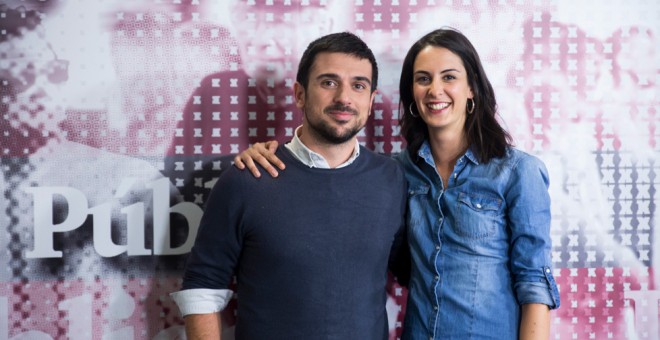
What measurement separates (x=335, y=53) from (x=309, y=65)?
9 cm

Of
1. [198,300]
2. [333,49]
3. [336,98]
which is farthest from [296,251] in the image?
[333,49]

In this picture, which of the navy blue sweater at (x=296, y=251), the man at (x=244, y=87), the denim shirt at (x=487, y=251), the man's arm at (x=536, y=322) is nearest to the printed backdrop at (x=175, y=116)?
the man at (x=244, y=87)

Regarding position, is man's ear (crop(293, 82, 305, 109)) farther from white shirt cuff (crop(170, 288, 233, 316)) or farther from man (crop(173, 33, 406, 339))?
white shirt cuff (crop(170, 288, 233, 316))

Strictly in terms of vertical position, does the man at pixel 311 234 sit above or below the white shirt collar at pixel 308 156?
below

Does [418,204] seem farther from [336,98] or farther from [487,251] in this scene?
[336,98]

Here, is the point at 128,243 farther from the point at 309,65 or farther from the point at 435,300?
the point at 435,300

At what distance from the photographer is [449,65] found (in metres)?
1.57

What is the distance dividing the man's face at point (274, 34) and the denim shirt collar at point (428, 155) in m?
0.55

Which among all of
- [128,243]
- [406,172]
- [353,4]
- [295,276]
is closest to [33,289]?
[128,243]

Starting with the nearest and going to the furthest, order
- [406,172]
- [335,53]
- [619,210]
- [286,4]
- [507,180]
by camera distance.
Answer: [507,180]
[335,53]
[406,172]
[286,4]
[619,210]

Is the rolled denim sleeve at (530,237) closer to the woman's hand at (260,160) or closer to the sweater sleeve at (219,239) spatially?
the woman's hand at (260,160)

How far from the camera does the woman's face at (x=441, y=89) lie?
5.08ft

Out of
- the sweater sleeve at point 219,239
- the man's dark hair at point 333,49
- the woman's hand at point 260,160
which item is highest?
the man's dark hair at point 333,49

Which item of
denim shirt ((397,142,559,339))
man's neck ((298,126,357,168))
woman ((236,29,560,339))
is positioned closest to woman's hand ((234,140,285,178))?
woman ((236,29,560,339))
